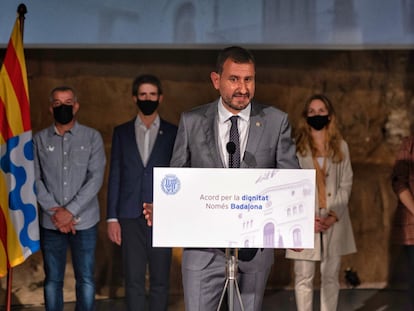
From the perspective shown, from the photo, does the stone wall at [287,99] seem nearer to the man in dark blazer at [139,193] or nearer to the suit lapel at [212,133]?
the man in dark blazer at [139,193]

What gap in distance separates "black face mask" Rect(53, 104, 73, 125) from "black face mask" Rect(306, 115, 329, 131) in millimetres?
1600

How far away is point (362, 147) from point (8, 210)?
10.7 feet

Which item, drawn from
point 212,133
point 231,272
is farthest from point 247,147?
point 231,272

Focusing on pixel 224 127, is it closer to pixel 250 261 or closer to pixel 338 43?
pixel 250 261

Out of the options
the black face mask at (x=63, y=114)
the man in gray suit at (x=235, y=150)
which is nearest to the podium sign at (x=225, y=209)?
the man in gray suit at (x=235, y=150)

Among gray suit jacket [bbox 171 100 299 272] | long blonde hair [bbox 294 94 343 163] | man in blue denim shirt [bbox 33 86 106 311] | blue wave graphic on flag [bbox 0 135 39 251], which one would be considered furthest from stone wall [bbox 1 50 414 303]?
gray suit jacket [bbox 171 100 299 272]

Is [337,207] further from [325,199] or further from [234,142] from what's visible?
[234,142]

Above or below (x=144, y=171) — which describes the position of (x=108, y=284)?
below

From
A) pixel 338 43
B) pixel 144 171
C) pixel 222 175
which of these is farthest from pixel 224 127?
pixel 338 43

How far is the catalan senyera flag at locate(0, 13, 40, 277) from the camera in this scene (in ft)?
17.5

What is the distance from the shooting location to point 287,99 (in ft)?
23.5

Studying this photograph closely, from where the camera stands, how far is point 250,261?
148 inches

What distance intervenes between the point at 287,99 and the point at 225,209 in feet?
A: 12.6

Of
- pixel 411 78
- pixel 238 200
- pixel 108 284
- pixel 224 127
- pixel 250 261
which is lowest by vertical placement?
pixel 108 284
